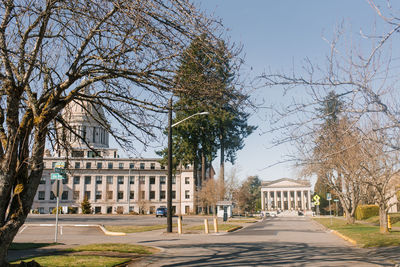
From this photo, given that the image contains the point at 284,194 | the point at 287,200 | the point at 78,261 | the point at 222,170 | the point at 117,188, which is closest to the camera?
the point at 78,261

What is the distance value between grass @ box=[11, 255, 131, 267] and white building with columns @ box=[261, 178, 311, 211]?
112 meters

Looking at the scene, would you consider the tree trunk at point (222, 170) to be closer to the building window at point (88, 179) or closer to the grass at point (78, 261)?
the building window at point (88, 179)

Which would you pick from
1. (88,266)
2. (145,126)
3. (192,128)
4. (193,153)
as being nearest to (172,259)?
(88,266)

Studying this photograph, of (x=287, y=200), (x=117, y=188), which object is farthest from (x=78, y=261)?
(x=287, y=200)

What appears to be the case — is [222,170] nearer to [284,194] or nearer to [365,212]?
[365,212]

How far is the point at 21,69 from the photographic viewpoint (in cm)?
746

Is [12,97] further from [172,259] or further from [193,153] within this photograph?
[193,153]

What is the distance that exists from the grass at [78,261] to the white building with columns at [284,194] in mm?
112186

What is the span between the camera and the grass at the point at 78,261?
9.13 meters

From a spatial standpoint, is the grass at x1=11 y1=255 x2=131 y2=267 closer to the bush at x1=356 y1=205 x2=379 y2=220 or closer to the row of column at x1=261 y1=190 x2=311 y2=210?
the bush at x1=356 y1=205 x2=379 y2=220

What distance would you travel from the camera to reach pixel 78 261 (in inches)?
378

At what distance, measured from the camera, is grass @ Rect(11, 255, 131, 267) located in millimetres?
9130

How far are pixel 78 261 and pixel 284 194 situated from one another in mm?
122322

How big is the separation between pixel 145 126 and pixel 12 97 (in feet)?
9.59
